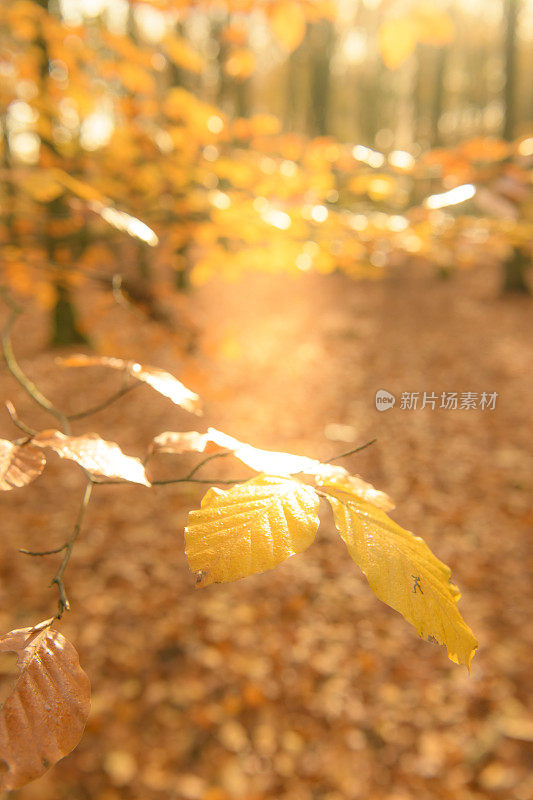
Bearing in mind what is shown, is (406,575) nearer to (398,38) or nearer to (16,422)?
(16,422)

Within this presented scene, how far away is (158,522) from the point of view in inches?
168

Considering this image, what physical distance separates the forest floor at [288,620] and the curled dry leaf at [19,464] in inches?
89.2

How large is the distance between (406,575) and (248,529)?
22cm

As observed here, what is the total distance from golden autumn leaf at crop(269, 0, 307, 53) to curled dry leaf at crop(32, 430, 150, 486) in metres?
1.81

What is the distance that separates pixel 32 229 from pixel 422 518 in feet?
12.6

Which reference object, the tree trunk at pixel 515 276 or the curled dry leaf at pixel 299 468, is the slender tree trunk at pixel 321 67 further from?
the curled dry leaf at pixel 299 468

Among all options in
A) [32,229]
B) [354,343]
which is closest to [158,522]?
[32,229]

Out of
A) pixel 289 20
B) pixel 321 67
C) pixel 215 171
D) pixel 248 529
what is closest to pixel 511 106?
pixel 321 67

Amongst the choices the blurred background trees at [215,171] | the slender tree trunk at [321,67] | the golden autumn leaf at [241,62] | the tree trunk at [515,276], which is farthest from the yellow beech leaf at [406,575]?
the slender tree trunk at [321,67]

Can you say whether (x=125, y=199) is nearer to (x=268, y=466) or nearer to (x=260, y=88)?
(x=268, y=466)

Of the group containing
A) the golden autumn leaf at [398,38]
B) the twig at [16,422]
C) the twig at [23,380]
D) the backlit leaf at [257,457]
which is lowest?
the twig at [23,380]

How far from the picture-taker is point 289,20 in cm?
192

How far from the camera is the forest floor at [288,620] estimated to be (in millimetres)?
2453

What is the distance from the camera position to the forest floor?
2453 mm
